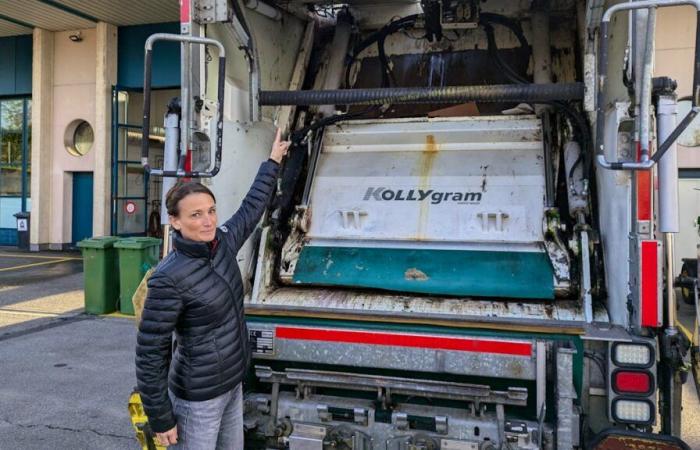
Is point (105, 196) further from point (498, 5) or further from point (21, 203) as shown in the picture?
point (498, 5)

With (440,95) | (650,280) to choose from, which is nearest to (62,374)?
(440,95)

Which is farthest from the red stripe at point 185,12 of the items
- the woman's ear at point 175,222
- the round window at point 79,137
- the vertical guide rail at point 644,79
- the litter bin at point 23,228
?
the litter bin at point 23,228

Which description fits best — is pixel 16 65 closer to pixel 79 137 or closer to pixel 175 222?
pixel 79 137

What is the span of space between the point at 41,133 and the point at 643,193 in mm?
14473

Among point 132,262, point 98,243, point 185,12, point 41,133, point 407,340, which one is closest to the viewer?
point 407,340

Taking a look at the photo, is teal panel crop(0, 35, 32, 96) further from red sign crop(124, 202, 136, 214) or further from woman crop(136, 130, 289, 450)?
woman crop(136, 130, 289, 450)

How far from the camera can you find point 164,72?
12688mm

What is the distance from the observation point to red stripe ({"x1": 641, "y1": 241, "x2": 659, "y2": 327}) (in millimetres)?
2230

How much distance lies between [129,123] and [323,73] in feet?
37.3

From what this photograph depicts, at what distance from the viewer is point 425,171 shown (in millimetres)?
3234

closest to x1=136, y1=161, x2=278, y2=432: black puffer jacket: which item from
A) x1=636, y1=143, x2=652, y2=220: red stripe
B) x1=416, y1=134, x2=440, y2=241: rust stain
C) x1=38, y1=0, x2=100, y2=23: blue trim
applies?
x1=416, y1=134, x2=440, y2=241: rust stain

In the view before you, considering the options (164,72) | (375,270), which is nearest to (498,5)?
(375,270)

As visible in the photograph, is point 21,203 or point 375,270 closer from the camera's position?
point 375,270

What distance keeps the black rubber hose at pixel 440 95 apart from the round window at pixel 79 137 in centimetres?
1244
